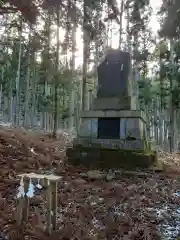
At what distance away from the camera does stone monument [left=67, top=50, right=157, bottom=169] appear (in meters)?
8.74

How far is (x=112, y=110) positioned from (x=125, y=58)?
2125mm

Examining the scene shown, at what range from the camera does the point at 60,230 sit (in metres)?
4.02

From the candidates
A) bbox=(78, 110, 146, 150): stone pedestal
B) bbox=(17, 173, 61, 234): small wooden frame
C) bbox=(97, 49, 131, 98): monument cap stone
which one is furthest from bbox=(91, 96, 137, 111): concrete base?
bbox=(17, 173, 61, 234): small wooden frame

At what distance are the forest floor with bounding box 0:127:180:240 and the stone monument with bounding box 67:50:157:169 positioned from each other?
115cm

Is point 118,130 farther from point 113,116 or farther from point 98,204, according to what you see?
point 98,204

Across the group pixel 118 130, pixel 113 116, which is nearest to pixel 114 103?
pixel 113 116

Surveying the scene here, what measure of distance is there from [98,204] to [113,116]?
4220 mm

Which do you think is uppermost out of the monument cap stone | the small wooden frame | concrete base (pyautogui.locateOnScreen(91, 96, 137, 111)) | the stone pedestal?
the monument cap stone

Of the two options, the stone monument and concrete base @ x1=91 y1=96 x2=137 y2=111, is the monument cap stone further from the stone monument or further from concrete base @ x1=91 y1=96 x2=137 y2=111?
Answer: concrete base @ x1=91 y1=96 x2=137 y2=111

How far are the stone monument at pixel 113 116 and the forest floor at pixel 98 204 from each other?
3.78ft

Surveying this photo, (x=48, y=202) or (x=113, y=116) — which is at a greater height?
(x=113, y=116)

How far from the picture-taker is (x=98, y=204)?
210 inches

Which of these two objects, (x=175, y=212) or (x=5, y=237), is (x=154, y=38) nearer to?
(x=175, y=212)

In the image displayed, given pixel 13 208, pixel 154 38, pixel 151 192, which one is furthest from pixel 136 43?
pixel 13 208
